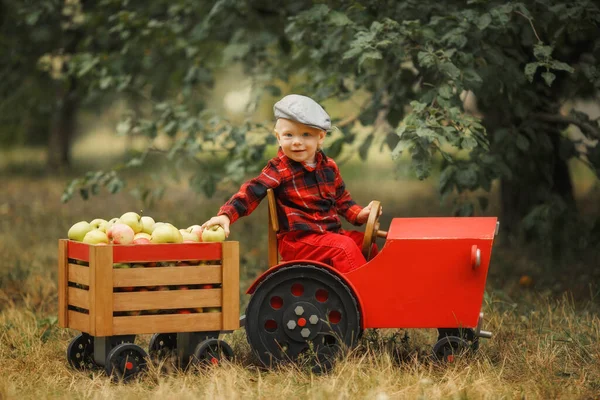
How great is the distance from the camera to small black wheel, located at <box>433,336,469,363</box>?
381 centimetres

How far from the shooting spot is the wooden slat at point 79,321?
367cm

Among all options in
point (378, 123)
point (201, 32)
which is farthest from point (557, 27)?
point (201, 32)

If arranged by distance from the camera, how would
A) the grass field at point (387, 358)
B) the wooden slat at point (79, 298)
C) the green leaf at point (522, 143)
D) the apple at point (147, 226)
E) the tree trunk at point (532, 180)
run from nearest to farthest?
the grass field at point (387, 358) < the wooden slat at point (79, 298) < the apple at point (147, 226) < the green leaf at point (522, 143) < the tree trunk at point (532, 180)

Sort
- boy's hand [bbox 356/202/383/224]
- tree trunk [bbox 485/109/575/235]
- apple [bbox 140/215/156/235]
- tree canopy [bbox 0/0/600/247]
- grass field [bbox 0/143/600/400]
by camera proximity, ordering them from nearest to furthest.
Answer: grass field [bbox 0/143/600/400]
apple [bbox 140/215/156/235]
boy's hand [bbox 356/202/383/224]
tree canopy [bbox 0/0/600/247]
tree trunk [bbox 485/109/575/235]

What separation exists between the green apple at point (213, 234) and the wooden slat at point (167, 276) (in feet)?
0.39

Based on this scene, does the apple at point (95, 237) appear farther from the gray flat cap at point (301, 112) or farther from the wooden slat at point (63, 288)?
the gray flat cap at point (301, 112)

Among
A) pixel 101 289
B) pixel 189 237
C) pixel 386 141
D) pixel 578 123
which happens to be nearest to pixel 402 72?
pixel 386 141

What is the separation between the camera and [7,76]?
31.8 ft

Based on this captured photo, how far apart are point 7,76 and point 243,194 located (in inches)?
261

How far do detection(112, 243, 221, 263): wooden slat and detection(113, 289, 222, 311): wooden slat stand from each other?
14 cm

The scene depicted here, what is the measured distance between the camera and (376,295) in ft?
12.3

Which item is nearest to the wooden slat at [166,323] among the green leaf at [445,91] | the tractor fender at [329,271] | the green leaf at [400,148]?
the tractor fender at [329,271]

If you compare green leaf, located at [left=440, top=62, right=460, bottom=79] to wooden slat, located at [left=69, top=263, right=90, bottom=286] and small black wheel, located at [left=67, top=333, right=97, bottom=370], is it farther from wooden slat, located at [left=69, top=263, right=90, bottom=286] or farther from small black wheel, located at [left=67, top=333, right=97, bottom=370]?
small black wheel, located at [left=67, top=333, right=97, bottom=370]

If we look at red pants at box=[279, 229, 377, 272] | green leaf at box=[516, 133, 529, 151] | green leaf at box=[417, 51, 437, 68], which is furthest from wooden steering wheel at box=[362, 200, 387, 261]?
green leaf at box=[516, 133, 529, 151]
